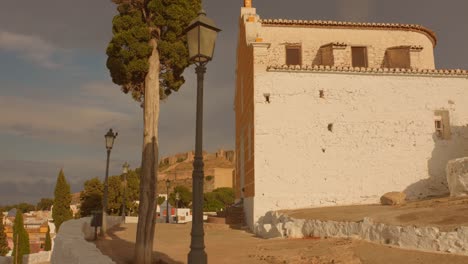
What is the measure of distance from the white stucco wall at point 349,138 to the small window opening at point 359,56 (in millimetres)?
4076

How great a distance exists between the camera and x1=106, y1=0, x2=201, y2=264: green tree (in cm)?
939

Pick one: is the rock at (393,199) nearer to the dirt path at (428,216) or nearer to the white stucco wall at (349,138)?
the white stucco wall at (349,138)

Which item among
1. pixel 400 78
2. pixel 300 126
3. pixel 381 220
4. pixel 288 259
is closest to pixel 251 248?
pixel 288 259

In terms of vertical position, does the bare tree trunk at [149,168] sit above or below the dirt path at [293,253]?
above

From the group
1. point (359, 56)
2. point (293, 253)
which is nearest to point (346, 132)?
point (359, 56)

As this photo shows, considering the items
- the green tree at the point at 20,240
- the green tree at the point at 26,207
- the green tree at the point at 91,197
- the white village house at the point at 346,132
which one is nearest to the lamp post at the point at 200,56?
the white village house at the point at 346,132

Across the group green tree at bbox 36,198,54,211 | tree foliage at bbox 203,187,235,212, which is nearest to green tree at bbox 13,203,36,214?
green tree at bbox 36,198,54,211

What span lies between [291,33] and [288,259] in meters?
14.6

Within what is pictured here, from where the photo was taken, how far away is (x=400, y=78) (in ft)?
56.7

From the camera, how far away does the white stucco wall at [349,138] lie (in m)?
16.2

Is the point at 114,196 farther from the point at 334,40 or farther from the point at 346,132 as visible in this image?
the point at 346,132

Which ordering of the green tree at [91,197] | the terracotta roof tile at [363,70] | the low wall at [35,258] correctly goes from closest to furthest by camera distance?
the terracotta roof tile at [363,70]
the low wall at [35,258]
the green tree at [91,197]

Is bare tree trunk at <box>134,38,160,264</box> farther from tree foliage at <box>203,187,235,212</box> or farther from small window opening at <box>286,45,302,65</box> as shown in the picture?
tree foliage at <box>203,187,235,212</box>

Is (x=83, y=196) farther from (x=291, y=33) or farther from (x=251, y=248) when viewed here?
(x=251, y=248)
